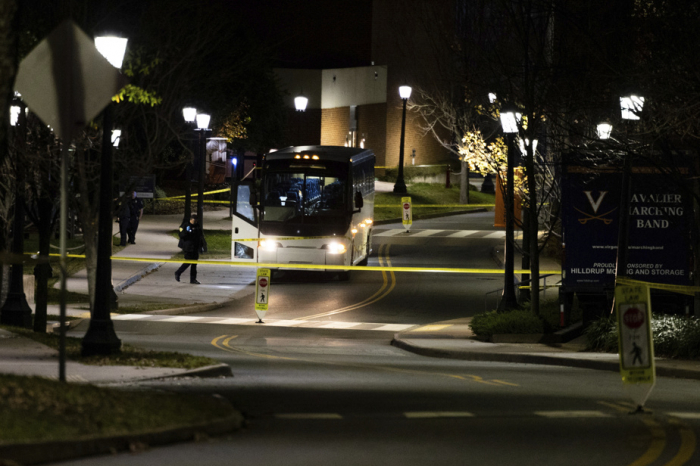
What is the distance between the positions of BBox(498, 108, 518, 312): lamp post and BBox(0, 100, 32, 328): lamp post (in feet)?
27.9

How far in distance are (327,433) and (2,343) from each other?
657 centimetres

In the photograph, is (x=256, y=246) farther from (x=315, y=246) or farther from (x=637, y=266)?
(x=637, y=266)

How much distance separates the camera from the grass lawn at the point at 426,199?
→ 48.4 m

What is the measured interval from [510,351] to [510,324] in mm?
1954

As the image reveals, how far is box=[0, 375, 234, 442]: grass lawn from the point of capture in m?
6.74

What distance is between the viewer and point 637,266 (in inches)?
750

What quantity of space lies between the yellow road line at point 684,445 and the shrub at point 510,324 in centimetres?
963

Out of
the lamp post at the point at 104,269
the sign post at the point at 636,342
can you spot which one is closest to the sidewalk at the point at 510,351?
the sign post at the point at 636,342

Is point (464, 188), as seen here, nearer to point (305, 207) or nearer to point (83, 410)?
point (305, 207)

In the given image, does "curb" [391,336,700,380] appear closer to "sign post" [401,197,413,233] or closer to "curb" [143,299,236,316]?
"curb" [143,299,236,316]

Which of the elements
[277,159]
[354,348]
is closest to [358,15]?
[277,159]

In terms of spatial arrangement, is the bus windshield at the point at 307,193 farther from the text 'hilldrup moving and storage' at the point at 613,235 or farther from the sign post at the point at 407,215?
the sign post at the point at 407,215

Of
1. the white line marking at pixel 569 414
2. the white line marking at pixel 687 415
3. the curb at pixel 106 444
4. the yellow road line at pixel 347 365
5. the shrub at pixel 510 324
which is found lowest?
the yellow road line at pixel 347 365

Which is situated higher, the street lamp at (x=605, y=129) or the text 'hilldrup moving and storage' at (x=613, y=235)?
the street lamp at (x=605, y=129)
